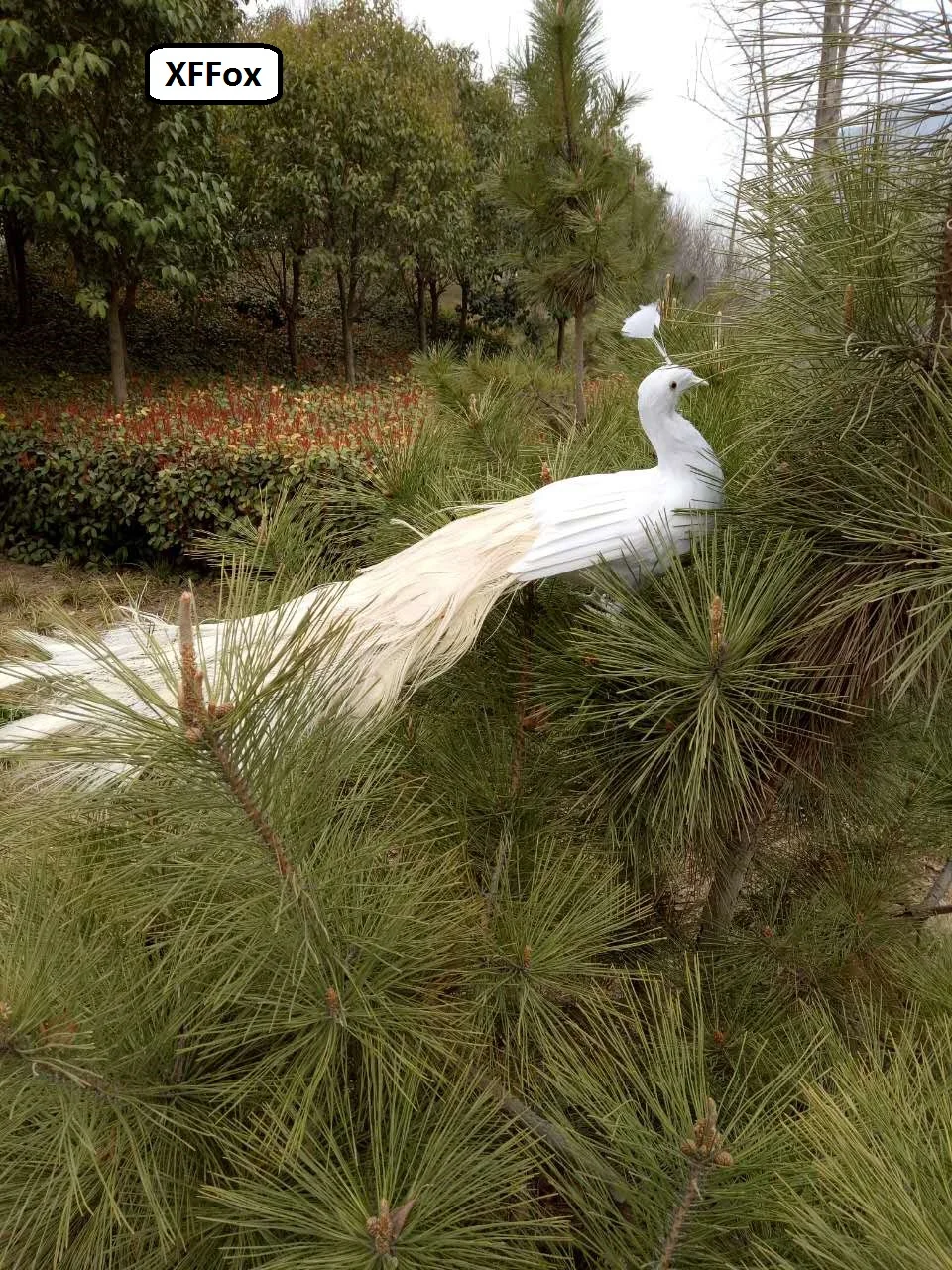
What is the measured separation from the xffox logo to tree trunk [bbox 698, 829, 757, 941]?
2.42m

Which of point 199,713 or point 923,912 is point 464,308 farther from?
point 199,713

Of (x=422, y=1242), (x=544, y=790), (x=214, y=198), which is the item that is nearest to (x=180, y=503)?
(x=214, y=198)

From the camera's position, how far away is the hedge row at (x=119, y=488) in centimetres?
301

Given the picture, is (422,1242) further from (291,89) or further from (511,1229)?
(291,89)

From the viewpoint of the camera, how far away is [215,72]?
2705 mm

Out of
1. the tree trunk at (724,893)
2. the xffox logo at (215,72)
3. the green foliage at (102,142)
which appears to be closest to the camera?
the tree trunk at (724,893)

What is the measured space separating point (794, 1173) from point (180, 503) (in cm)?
302

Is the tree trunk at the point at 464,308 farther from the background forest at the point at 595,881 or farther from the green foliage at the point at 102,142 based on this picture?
the background forest at the point at 595,881

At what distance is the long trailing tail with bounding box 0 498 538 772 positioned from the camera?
31 centimetres

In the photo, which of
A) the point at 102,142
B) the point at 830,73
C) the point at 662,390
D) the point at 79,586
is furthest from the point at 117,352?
the point at 830,73

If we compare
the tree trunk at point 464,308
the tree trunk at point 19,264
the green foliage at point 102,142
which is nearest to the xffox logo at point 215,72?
the green foliage at point 102,142

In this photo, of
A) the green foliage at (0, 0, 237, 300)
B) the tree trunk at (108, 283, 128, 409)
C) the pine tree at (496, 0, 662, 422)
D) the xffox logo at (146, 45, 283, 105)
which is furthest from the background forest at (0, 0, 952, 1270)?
the tree trunk at (108, 283, 128, 409)

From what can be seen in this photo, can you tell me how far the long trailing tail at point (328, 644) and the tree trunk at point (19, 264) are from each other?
22.8ft

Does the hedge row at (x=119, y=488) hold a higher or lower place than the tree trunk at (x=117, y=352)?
lower
